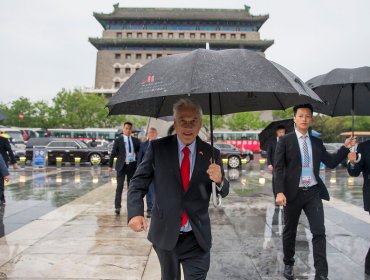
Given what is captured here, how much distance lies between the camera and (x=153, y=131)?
723 centimetres

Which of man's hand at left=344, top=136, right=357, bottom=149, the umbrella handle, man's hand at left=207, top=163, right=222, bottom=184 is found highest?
man's hand at left=344, top=136, right=357, bottom=149

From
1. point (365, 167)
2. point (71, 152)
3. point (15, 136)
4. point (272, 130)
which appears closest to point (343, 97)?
point (365, 167)

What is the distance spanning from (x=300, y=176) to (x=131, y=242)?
264 centimetres

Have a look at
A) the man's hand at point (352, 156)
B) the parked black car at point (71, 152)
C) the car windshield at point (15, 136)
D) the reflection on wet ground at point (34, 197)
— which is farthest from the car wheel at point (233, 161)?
the car windshield at point (15, 136)

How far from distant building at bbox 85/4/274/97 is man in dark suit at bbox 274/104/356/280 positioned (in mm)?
66436

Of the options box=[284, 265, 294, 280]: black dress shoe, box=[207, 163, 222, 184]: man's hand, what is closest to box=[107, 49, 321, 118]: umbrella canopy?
box=[207, 163, 222, 184]: man's hand

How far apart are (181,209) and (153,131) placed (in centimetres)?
469

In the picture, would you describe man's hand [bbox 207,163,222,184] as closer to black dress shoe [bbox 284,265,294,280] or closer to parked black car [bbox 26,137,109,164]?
black dress shoe [bbox 284,265,294,280]

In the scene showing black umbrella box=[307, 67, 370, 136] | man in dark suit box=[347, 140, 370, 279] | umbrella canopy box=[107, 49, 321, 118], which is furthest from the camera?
black umbrella box=[307, 67, 370, 136]

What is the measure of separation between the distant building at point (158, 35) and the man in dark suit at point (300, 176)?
66436 millimetres

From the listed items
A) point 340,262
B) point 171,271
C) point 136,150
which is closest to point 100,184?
point 136,150

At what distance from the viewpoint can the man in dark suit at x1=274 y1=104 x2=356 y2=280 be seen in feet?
13.0

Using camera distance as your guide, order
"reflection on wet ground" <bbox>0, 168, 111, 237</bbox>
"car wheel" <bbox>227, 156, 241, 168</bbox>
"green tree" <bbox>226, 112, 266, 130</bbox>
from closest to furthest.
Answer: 1. "reflection on wet ground" <bbox>0, 168, 111, 237</bbox>
2. "car wheel" <bbox>227, 156, 241, 168</bbox>
3. "green tree" <bbox>226, 112, 266, 130</bbox>

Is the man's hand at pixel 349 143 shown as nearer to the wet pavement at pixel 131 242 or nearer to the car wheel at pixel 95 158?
the wet pavement at pixel 131 242
